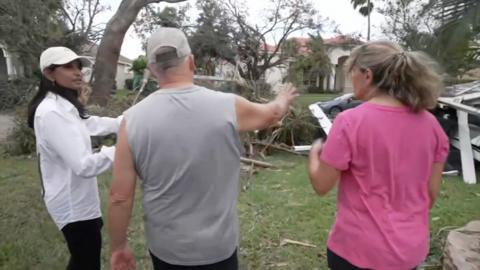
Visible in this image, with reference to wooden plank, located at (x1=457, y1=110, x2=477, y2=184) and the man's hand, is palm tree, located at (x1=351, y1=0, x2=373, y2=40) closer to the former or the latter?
wooden plank, located at (x1=457, y1=110, x2=477, y2=184)

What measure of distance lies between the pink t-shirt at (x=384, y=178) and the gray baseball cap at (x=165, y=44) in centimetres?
69

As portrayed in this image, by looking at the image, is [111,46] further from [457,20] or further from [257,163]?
[457,20]

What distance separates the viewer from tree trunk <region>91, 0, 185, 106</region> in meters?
12.4

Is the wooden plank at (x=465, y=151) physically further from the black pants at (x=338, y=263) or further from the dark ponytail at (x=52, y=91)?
the dark ponytail at (x=52, y=91)

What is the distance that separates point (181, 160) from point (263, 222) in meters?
3.38

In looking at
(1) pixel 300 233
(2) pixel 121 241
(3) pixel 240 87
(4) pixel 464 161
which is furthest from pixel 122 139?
(3) pixel 240 87

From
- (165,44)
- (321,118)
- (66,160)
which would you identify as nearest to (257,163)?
(321,118)

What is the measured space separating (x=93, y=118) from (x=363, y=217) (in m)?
1.64

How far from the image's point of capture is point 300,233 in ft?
14.9

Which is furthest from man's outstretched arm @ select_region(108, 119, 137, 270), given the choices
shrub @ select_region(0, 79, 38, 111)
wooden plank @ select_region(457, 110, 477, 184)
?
shrub @ select_region(0, 79, 38, 111)

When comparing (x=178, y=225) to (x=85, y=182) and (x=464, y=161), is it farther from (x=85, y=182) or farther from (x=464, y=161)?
(x=464, y=161)

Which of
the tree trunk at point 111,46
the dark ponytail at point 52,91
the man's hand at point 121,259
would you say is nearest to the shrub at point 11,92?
the tree trunk at point 111,46

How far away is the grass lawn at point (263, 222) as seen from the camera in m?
3.94

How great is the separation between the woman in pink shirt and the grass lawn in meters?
2.07
